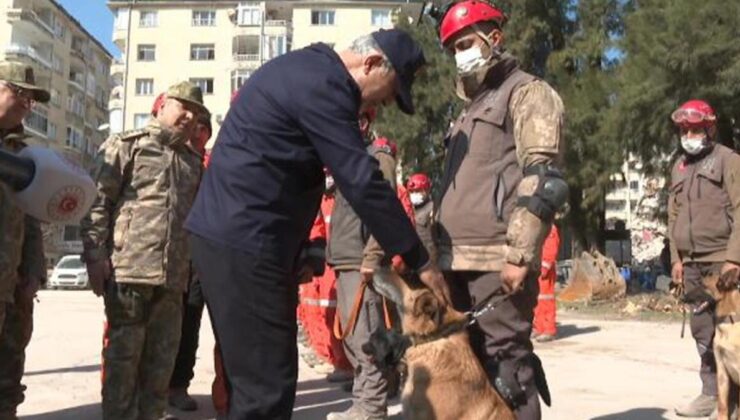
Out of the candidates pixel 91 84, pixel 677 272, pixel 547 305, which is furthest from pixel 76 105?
pixel 677 272

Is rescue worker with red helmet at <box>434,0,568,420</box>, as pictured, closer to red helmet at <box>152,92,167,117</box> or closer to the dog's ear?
the dog's ear

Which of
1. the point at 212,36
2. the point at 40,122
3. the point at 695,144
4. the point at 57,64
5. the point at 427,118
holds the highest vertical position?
the point at 212,36

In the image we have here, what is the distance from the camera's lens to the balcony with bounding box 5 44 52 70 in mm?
61897

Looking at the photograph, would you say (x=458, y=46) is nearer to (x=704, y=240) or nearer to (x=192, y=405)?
(x=704, y=240)

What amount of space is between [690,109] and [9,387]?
507 centimetres

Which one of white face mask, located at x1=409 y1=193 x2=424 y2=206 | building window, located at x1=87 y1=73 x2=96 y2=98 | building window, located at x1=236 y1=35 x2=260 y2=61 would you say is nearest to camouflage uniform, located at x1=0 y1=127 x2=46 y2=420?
white face mask, located at x1=409 y1=193 x2=424 y2=206

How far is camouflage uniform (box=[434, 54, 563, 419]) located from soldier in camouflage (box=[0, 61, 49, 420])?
2288 mm

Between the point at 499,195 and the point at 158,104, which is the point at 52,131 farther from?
the point at 499,195

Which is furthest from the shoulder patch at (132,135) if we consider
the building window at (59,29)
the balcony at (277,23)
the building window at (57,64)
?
the building window at (59,29)

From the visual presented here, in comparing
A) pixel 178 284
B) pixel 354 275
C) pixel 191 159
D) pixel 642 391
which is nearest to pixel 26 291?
pixel 178 284

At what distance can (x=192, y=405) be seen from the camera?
6.29m

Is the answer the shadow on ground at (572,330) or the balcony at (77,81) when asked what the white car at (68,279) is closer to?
the shadow on ground at (572,330)

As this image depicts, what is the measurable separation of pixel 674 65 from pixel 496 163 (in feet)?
46.5

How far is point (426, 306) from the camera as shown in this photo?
3715 millimetres
